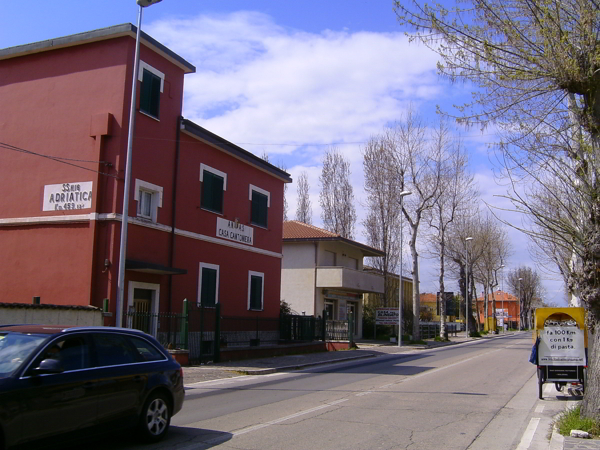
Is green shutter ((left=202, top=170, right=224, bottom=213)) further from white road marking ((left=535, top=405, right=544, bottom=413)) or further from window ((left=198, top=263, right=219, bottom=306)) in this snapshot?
white road marking ((left=535, top=405, right=544, bottom=413))

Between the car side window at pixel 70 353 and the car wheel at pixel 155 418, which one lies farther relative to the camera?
the car wheel at pixel 155 418

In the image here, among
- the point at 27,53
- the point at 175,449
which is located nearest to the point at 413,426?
the point at 175,449

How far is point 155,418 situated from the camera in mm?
7820

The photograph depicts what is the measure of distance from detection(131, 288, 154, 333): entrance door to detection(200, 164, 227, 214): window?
474cm

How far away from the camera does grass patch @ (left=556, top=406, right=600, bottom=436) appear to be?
26.6ft

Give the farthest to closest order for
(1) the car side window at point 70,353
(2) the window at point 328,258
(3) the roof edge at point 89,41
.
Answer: (2) the window at point 328,258 < (3) the roof edge at point 89,41 < (1) the car side window at point 70,353

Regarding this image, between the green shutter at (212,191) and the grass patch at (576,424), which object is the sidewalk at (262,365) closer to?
the green shutter at (212,191)

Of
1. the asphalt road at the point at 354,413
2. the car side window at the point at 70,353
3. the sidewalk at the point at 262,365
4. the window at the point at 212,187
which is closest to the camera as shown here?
the car side window at the point at 70,353

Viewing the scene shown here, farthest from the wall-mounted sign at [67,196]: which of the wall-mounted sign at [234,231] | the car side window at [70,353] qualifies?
the car side window at [70,353]

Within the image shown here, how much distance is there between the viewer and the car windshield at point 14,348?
20.5 feet

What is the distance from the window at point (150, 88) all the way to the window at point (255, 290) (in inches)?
359

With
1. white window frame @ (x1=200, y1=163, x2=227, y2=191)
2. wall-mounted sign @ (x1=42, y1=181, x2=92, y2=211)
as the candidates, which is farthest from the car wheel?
white window frame @ (x1=200, y1=163, x2=227, y2=191)

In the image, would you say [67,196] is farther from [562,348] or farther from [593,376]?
[593,376]

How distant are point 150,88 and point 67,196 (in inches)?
184
